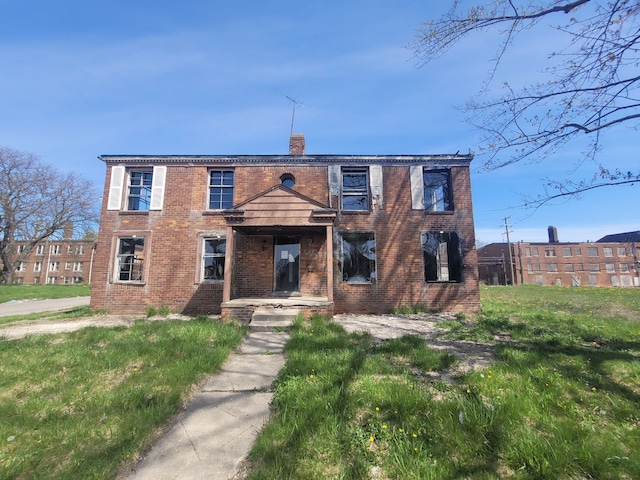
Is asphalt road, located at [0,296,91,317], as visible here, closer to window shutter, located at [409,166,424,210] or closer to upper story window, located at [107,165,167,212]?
upper story window, located at [107,165,167,212]

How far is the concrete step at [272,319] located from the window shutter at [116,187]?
7.84 m

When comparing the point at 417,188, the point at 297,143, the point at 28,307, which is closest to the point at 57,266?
the point at 28,307

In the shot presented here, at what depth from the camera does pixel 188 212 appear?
1147 centimetres

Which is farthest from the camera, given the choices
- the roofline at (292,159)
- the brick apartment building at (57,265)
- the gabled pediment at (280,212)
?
the brick apartment building at (57,265)

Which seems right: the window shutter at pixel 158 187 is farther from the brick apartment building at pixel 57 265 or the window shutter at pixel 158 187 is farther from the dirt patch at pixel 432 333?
the brick apartment building at pixel 57 265

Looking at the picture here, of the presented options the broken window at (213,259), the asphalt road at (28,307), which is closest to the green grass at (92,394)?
the broken window at (213,259)

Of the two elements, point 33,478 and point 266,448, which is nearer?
point 33,478

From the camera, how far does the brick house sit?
35.8 ft

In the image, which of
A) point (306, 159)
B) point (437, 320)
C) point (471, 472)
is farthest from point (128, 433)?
point (306, 159)

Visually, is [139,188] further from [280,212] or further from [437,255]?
[437,255]

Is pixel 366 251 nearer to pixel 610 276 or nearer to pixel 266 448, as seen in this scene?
pixel 266 448

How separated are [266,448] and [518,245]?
193 ft

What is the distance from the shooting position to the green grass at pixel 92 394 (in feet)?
8.16

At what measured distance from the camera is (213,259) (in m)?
11.3
